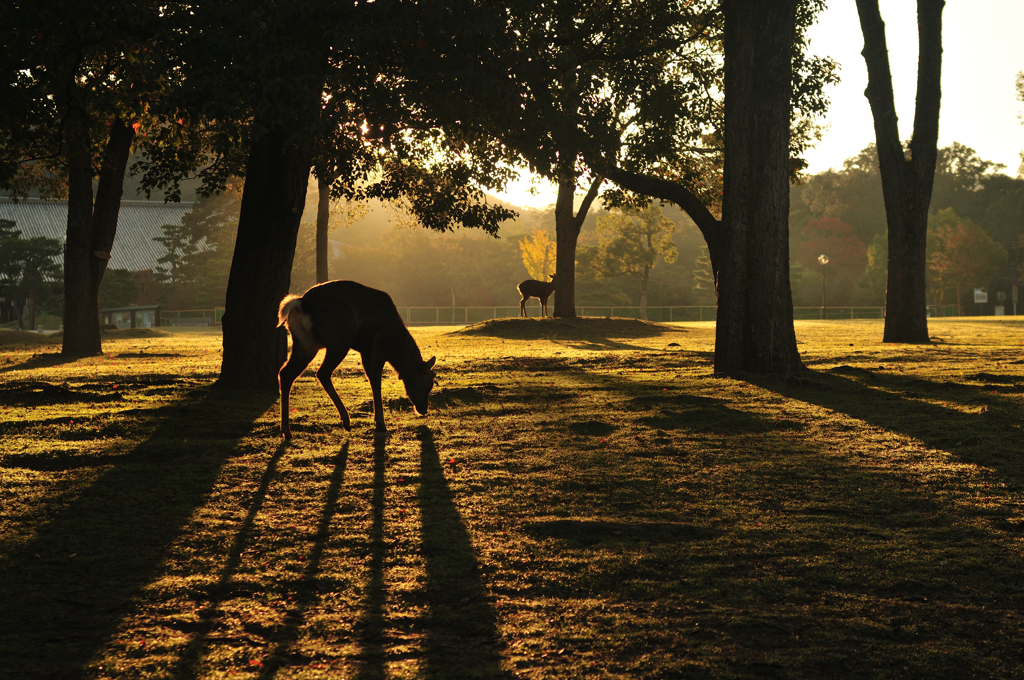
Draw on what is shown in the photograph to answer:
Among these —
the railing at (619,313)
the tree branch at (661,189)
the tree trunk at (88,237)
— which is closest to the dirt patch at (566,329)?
the tree branch at (661,189)

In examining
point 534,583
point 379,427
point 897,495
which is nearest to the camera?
point 534,583

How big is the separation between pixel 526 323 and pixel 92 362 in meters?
14.6

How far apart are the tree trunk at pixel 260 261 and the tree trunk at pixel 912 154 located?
15.6m

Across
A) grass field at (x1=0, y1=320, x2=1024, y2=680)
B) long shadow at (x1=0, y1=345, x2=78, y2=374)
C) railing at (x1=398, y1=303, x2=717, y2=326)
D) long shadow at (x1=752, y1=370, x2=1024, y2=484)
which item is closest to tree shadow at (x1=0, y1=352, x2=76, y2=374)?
long shadow at (x1=0, y1=345, x2=78, y2=374)

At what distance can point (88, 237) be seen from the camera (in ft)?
63.6

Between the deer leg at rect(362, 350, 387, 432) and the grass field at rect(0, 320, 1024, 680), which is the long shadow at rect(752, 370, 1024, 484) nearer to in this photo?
the grass field at rect(0, 320, 1024, 680)

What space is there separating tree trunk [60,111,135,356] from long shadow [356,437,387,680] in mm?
16464

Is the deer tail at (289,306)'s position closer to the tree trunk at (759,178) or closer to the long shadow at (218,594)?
the long shadow at (218,594)

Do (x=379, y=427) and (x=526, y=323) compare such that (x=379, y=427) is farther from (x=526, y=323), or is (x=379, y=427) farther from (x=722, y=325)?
(x=526, y=323)

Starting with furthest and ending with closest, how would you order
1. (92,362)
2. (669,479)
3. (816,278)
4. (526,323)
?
(816,278) → (526,323) → (92,362) → (669,479)

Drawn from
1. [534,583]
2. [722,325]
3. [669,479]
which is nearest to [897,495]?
[669,479]

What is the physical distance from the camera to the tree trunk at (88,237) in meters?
18.8

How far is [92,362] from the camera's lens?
58.5 ft

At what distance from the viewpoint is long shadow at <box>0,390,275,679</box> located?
3.18 m
